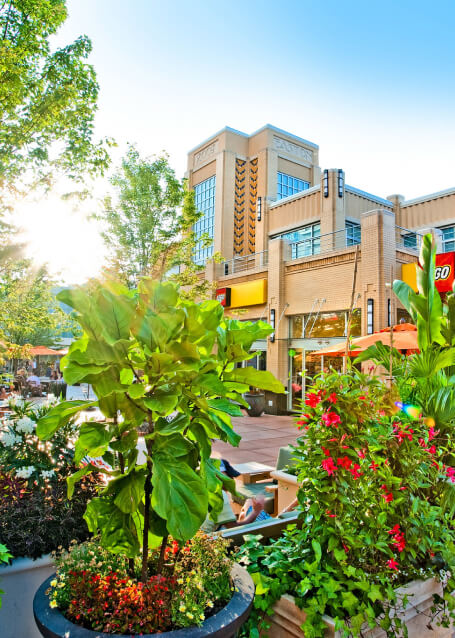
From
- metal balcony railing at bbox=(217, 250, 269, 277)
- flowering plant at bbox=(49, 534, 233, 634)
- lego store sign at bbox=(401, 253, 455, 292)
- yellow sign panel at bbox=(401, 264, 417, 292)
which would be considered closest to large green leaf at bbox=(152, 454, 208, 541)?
flowering plant at bbox=(49, 534, 233, 634)

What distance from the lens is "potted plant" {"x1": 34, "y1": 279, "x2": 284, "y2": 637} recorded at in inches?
62.9

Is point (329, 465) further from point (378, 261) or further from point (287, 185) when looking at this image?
point (287, 185)

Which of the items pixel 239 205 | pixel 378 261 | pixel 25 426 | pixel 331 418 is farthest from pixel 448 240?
pixel 25 426

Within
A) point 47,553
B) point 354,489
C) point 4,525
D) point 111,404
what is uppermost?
point 111,404

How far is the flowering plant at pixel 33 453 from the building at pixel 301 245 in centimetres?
1143

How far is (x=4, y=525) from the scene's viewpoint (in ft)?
7.46

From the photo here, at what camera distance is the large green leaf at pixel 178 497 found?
1.57m

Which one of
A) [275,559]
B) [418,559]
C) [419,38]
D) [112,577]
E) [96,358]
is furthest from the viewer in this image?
[419,38]

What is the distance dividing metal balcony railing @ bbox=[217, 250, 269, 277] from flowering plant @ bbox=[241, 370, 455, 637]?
781 inches

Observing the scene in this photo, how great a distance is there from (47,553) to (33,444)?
61 centimetres

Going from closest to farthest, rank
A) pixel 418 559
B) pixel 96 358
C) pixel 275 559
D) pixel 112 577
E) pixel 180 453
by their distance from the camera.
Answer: pixel 96 358
pixel 180 453
pixel 112 577
pixel 275 559
pixel 418 559

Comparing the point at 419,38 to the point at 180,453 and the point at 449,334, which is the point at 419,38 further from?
the point at 180,453

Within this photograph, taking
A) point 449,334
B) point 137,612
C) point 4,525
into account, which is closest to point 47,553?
point 4,525

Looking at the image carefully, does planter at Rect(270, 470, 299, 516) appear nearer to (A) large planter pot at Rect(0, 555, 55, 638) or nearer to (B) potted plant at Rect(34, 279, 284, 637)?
(B) potted plant at Rect(34, 279, 284, 637)
